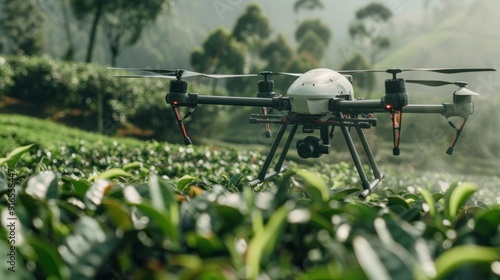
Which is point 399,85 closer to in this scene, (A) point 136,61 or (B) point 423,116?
(B) point 423,116

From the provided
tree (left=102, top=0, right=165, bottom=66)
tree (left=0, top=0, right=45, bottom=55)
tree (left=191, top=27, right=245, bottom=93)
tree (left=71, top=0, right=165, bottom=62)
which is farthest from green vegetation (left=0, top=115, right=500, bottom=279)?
tree (left=0, top=0, right=45, bottom=55)

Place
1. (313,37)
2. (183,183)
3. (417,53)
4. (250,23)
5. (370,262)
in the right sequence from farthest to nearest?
1. (417,53)
2. (313,37)
3. (250,23)
4. (183,183)
5. (370,262)

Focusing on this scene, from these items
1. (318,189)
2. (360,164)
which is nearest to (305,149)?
(360,164)

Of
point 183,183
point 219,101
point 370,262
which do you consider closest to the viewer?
point 370,262

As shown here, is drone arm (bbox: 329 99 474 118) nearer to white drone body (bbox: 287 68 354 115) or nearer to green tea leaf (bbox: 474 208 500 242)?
white drone body (bbox: 287 68 354 115)

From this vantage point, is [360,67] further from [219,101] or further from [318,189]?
[318,189]

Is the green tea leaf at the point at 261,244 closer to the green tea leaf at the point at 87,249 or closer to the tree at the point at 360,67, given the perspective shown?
the green tea leaf at the point at 87,249
